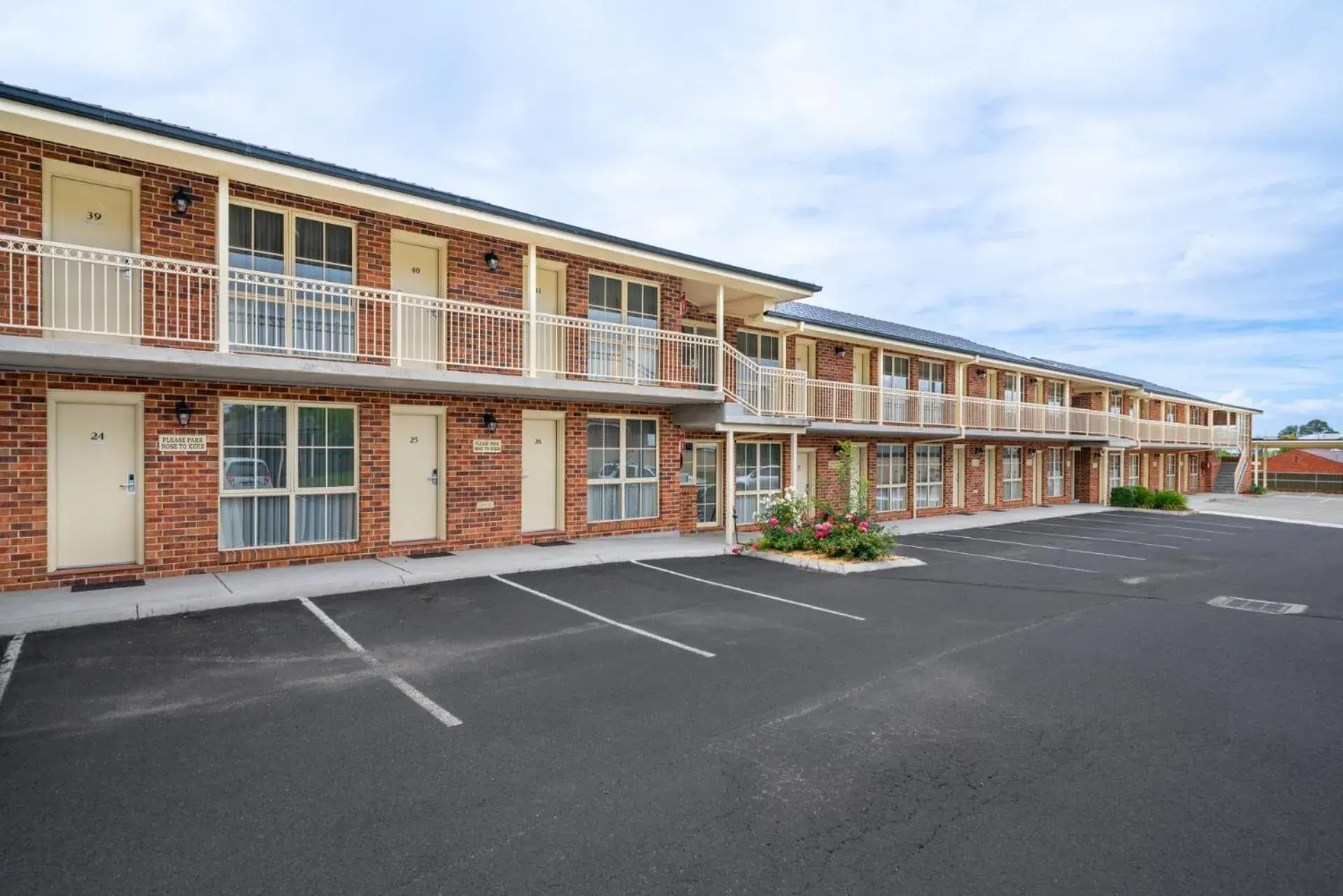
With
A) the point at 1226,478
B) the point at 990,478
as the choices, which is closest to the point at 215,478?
the point at 990,478

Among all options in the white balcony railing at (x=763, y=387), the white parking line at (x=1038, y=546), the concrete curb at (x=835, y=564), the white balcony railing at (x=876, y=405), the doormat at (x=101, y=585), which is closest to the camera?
the doormat at (x=101, y=585)

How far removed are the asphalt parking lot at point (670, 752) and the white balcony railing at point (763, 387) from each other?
6529 millimetres

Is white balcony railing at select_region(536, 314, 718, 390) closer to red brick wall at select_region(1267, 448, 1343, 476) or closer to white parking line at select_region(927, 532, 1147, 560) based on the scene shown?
white parking line at select_region(927, 532, 1147, 560)

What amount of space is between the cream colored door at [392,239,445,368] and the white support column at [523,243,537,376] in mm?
1349

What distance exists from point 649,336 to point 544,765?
34.1 feet

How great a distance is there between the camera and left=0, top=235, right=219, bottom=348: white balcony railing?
7.98 metres

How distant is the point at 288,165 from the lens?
29.0ft

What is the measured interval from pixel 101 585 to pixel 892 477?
704 inches

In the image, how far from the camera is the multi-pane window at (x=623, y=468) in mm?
13633

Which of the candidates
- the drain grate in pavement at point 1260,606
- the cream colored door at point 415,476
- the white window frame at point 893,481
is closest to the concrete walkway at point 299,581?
the cream colored door at point 415,476

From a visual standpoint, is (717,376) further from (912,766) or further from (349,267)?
(912,766)

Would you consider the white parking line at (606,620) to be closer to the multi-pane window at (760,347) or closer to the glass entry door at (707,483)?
the glass entry door at (707,483)

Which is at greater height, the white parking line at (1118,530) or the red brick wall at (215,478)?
→ the red brick wall at (215,478)

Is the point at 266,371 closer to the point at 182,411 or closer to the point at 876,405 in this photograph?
the point at 182,411
